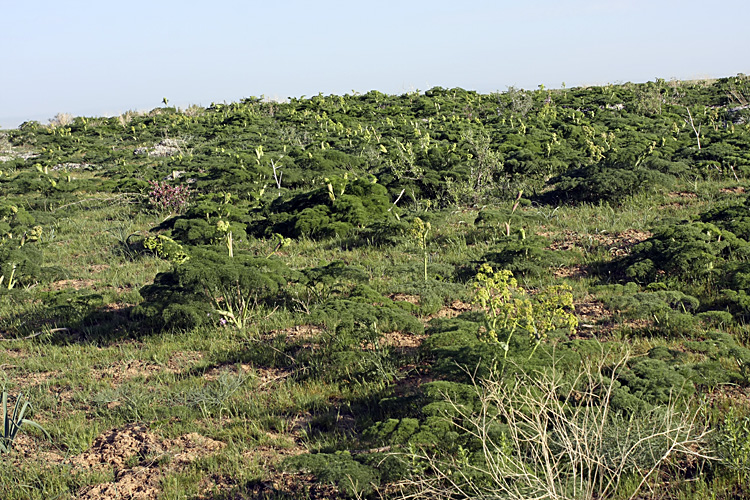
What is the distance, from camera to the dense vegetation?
138 inches

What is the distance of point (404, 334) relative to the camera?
6059 millimetres

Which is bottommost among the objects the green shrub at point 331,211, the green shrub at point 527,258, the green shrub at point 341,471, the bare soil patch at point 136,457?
the bare soil patch at point 136,457

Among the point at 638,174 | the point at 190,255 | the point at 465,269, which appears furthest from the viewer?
the point at 638,174

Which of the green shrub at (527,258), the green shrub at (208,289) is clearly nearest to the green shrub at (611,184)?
the green shrub at (527,258)

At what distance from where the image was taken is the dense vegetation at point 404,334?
3.51 metres

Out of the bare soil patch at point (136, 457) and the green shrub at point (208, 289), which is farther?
the green shrub at point (208, 289)

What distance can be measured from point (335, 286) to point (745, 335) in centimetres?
414

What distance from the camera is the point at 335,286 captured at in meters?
7.19

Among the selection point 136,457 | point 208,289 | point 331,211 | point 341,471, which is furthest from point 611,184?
point 136,457

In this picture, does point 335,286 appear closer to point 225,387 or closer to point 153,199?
point 225,387

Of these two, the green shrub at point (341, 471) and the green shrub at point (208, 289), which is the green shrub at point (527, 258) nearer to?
the green shrub at point (208, 289)

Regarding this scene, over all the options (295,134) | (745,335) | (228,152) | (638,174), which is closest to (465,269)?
(745,335)

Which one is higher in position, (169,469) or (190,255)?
(190,255)

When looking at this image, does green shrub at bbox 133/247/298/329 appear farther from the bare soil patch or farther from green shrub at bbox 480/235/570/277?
green shrub at bbox 480/235/570/277
